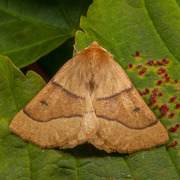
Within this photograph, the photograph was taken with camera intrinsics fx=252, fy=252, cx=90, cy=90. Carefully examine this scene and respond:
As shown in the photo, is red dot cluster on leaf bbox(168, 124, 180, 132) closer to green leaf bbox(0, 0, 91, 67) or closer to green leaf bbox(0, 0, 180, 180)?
green leaf bbox(0, 0, 180, 180)

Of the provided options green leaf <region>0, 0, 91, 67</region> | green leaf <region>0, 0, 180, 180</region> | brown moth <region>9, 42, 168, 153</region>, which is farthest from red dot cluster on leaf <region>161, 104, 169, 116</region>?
green leaf <region>0, 0, 91, 67</region>

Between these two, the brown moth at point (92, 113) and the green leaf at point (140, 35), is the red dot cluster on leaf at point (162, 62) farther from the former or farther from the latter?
the brown moth at point (92, 113)

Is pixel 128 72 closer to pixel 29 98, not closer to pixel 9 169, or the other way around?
pixel 29 98

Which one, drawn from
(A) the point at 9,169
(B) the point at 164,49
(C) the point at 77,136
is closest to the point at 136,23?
(B) the point at 164,49

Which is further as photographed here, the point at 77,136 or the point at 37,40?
the point at 37,40

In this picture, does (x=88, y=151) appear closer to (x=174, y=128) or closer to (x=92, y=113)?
(x=92, y=113)

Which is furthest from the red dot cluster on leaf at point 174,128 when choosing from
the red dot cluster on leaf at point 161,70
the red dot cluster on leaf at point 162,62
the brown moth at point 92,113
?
the red dot cluster on leaf at point 162,62

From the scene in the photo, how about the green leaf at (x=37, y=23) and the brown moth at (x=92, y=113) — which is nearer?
the brown moth at (x=92, y=113)
